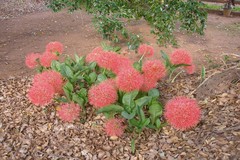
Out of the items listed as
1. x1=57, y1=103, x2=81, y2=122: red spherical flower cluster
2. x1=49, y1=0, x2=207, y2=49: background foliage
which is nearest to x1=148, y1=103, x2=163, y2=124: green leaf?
x1=57, y1=103, x2=81, y2=122: red spherical flower cluster

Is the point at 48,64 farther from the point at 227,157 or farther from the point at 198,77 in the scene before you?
the point at 227,157

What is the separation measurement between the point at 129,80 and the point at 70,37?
3.83m

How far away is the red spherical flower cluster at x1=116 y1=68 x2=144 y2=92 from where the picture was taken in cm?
224

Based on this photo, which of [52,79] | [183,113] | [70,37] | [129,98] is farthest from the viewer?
[70,37]

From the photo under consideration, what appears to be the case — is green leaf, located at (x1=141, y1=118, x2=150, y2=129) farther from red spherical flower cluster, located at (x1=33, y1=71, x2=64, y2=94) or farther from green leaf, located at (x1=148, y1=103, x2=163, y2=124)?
red spherical flower cluster, located at (x1=33, y1=71, x2=64, y2=94)

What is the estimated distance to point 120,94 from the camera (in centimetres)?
246

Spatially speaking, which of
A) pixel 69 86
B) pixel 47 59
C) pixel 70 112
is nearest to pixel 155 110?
pixel 70 112

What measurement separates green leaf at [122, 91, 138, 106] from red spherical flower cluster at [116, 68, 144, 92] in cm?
4

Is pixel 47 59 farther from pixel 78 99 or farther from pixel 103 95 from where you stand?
pixel 103 95

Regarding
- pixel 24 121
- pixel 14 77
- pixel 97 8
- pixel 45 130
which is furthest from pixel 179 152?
pixel 14 77

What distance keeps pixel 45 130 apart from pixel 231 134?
1.49 m

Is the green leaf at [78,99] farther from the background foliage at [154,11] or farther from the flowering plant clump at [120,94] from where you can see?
the background foliage at [154,11]

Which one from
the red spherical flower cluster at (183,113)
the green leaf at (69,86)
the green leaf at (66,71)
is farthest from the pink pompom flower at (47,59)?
the red spherical flower cluster at (183,113)

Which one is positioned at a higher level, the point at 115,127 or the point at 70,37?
the point at 115,127
